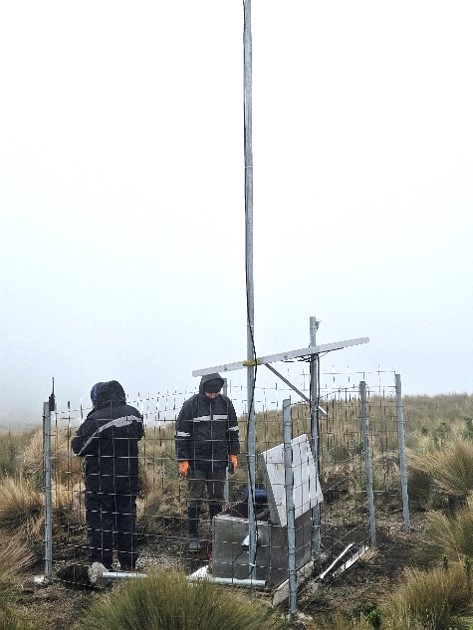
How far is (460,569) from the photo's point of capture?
235 inches

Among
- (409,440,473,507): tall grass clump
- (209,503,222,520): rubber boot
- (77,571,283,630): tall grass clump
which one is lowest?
(77,571,283,630): tall grass clump

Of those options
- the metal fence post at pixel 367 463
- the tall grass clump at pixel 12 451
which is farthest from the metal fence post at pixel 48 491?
the tall grass clump at pixel 12 451

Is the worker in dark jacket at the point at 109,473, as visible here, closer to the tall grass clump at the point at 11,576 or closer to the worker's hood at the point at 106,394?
the worker's hood at the point at 106,394

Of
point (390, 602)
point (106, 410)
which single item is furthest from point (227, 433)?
point (390, 602)

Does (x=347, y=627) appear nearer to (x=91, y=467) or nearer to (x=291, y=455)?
(x=291, y=455)

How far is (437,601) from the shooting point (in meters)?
5.68

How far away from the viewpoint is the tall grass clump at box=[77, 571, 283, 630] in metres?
5.02

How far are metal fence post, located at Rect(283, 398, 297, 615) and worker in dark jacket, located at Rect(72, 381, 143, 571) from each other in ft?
5.75

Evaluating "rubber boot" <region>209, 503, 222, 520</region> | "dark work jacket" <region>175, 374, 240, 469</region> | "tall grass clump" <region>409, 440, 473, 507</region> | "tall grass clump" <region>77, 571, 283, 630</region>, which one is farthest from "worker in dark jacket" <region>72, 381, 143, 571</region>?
"tall grass clump" <region>409, 440, 473, 507</region>

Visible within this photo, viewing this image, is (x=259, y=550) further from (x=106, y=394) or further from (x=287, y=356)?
(x=106, y=394)

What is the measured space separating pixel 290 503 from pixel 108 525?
2.14 meters

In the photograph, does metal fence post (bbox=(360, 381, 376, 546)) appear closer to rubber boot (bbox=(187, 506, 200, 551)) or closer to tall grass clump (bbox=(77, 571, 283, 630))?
rubber boot (bbox=(187, 506, 200, 551))

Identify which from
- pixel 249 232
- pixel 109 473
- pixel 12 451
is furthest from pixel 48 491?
pixel 12 451

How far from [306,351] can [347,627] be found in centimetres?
229
